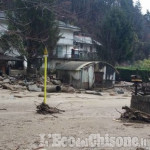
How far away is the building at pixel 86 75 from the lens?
107 feet

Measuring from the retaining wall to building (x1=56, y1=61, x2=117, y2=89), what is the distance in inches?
772

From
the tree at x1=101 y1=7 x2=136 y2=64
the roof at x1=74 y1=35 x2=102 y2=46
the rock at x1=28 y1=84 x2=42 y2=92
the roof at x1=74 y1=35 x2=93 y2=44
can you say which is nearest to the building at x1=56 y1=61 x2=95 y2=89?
the rock at x1=28 y1=84 x2=42 y2=92

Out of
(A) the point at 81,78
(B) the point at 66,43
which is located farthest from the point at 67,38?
(A) the point at 81,78

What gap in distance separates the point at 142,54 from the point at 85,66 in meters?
42.5

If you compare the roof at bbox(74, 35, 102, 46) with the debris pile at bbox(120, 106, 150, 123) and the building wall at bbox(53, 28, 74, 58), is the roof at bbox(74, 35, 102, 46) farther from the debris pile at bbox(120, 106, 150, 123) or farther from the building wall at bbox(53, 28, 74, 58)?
the debris pile at bbox(120, 106, 150, 123)

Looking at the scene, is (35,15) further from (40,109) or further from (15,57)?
(40,109)

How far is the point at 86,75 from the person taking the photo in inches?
1299

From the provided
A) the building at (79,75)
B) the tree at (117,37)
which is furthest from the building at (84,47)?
the building at (79,75)

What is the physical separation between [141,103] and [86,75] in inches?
810

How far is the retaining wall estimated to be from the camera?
12195 millimetres

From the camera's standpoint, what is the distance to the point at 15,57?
3806cm

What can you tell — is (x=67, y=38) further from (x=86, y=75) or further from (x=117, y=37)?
(x=86, y=75)

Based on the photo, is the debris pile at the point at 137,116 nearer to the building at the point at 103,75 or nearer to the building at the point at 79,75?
the building at the point at 79,75

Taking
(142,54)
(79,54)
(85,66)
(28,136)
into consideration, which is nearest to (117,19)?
(79,54)
